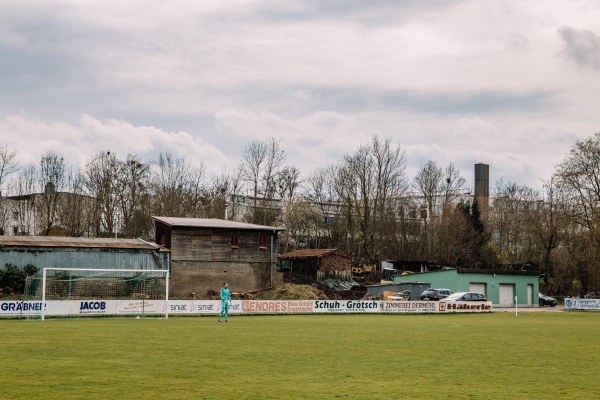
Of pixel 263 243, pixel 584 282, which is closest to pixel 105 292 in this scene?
pixel 263 243

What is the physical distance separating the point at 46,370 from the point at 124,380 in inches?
95.9

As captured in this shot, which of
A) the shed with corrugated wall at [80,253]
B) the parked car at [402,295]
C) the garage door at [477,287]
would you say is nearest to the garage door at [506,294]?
the garage door at [477,287]

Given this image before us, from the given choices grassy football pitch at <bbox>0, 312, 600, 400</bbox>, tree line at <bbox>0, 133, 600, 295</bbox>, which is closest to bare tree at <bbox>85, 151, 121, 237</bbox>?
tree line at <bbox>0, 133, 600, 295</bbox>

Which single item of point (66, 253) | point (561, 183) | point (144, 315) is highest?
point (561, 183)

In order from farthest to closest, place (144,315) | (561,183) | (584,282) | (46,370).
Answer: (584,282) → (561,183) → (144,315) → (46,370)

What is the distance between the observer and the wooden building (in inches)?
2879

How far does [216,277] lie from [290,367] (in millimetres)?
57260

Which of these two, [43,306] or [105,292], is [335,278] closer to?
[105,292]

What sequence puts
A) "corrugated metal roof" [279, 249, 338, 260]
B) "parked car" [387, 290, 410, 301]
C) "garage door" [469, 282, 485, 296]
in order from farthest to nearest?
"corrugated metal roof" [279, 249, 338, 260], "garage door" [469, 282, 485, 296], "parked car" [387, 290, 410, 301]

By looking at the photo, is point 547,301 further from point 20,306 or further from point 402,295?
point 20,306

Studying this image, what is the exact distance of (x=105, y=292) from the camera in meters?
55.1

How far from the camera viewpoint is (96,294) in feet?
174

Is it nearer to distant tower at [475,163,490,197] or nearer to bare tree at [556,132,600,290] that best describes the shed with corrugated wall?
bare tree at [556,132,600,290]

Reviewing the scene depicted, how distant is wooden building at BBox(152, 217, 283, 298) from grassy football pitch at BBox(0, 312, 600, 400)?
44410mm
